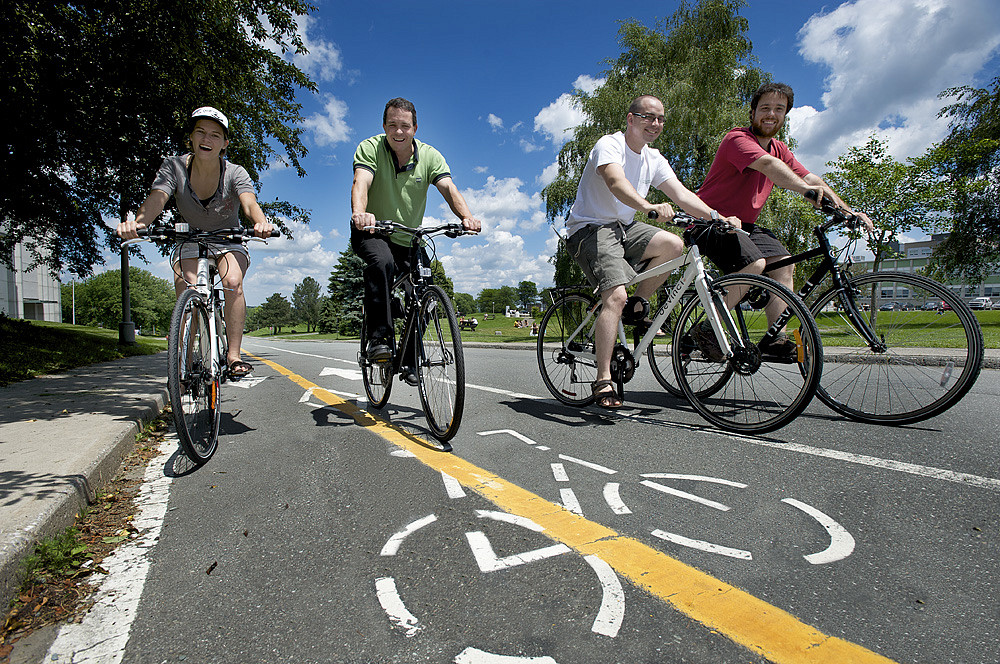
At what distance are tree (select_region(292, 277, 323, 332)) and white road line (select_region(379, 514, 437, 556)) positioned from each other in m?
167

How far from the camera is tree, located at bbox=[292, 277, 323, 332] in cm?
16100

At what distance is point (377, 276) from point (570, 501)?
2.37m

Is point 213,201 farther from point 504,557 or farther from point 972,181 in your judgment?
point 972,181

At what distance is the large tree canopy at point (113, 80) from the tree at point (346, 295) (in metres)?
3.06

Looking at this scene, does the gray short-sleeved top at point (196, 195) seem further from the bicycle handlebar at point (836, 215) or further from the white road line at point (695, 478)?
the bicycle handlebar at point (836, 215)

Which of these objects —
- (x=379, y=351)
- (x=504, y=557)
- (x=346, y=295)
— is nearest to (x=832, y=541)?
(x=504, y=557)

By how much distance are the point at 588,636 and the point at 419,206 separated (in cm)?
366

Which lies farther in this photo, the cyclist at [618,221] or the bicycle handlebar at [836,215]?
the cyclist at [618,221]

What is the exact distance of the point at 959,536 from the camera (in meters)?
1.79

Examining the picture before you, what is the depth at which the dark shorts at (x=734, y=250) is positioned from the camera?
152 inches

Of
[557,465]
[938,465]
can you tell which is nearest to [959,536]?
[938,465]

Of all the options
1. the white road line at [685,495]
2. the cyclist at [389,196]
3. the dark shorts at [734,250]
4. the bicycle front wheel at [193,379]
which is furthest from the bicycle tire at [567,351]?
the bicycle front wheel at [193,379]

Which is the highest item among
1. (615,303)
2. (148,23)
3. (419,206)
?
(148,23)

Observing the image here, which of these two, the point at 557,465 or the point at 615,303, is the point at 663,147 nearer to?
the point at 615,303
